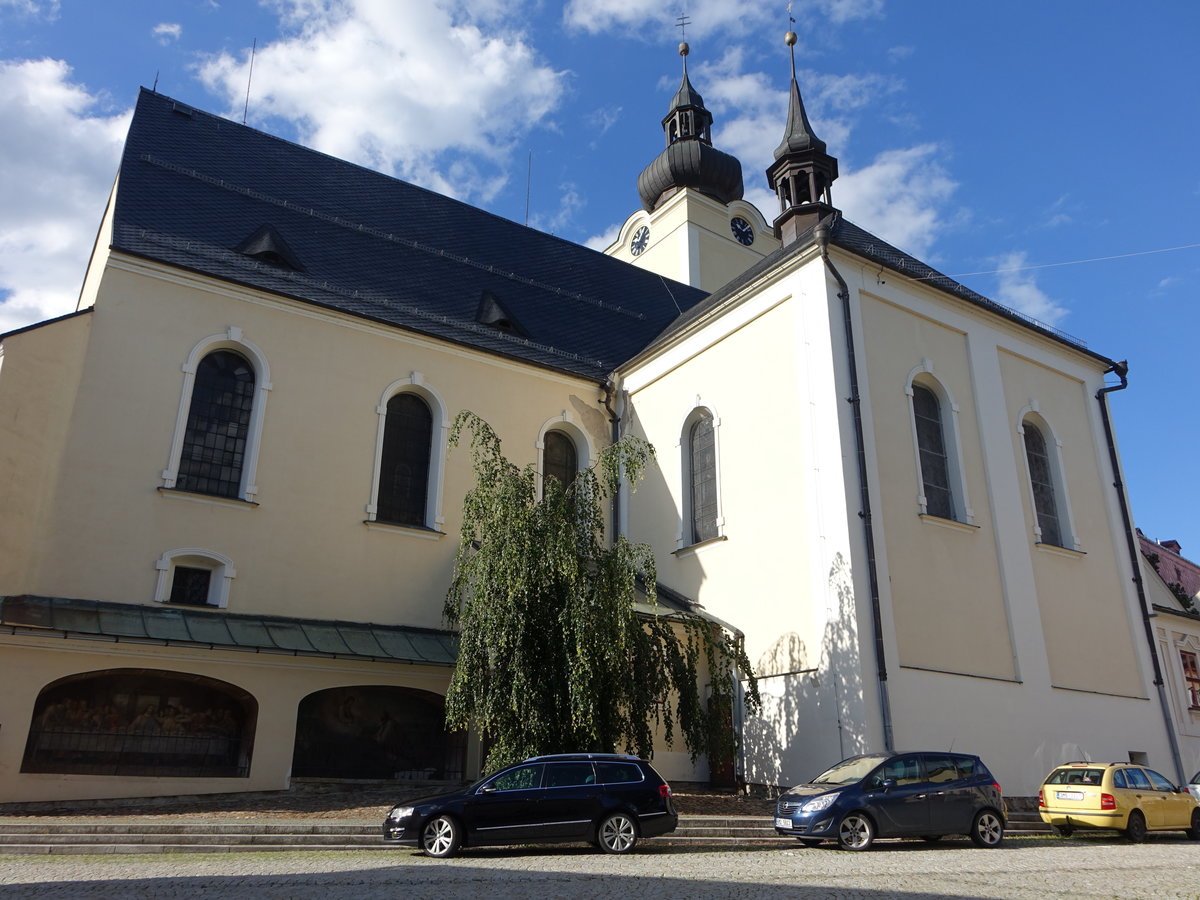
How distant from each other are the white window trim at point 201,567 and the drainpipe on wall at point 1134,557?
643 inches

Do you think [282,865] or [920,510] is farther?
Result: [920,510]

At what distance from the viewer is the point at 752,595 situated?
16453 millimetres

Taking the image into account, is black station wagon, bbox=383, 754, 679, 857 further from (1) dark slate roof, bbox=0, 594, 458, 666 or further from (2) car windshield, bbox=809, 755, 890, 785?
(1) dark slate roof, bbox=0, 594, 458, 666

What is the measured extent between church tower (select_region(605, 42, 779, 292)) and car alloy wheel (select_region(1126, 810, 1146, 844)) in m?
23.0

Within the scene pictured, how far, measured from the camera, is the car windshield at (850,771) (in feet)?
38.1

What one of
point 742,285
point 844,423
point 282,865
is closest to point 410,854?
point 282,865

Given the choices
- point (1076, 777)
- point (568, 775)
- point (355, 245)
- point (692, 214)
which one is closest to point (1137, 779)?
point (1076, 777)

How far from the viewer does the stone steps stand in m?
9.97

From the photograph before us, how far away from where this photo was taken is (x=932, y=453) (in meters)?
17.5

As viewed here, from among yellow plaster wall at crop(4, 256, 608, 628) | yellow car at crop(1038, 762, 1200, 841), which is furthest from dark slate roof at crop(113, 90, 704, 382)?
yellow car at crop(1038, 762, 1200, 841)

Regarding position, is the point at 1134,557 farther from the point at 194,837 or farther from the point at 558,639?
the point at 194,837

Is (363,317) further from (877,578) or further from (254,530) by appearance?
(877,578)

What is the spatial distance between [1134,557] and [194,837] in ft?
56.8

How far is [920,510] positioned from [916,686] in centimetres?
299
